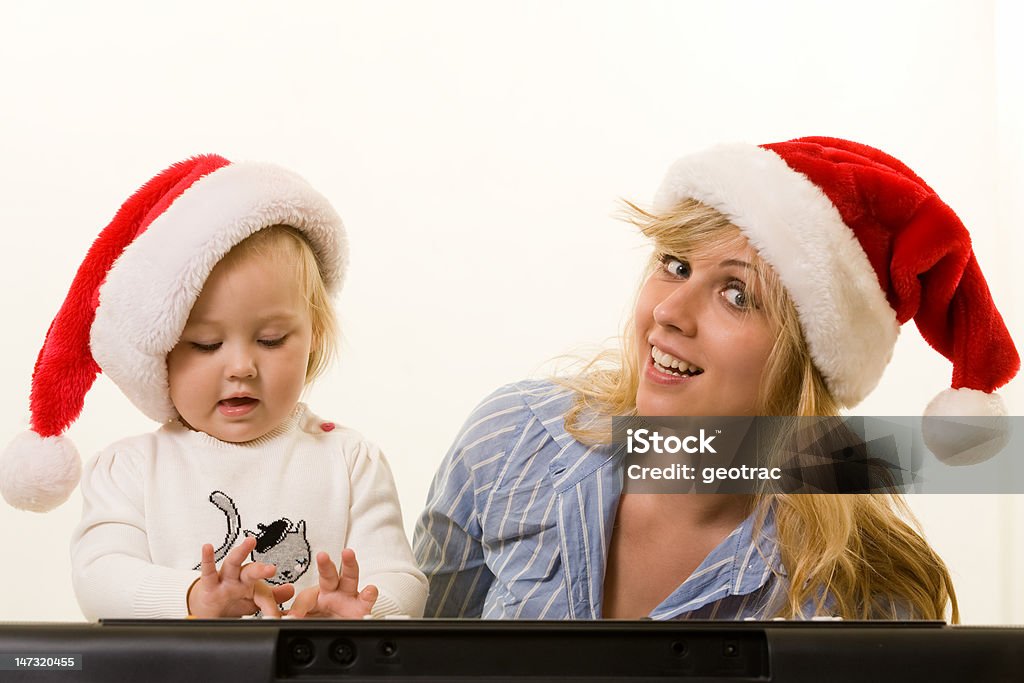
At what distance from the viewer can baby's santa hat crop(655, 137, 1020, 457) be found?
0.89m

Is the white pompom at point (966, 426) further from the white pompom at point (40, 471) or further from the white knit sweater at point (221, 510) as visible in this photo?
the white pompom at point (40, 471)

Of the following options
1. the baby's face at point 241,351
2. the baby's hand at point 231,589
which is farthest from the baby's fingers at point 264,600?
the baby's face at point 241,351

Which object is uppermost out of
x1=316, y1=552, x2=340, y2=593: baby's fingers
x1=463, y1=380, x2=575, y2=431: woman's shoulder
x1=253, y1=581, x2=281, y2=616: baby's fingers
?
x1=463, y1=380, x2=575, y2=431: woman's shoulder

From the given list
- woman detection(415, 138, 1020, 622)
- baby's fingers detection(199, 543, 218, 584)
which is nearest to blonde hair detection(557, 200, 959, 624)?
woman detection(415, 138, 1020, 622)

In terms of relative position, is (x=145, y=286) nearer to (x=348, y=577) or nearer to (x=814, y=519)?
(x=348, y=577)

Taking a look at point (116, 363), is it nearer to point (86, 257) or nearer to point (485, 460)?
point (86, 257)

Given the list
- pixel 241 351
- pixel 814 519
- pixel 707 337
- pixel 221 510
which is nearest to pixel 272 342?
pixel 241 351

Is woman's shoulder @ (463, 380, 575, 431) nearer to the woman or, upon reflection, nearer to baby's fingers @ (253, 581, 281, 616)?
the woman

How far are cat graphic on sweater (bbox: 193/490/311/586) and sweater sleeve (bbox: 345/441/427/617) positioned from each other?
4 cm

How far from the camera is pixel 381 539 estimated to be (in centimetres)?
93

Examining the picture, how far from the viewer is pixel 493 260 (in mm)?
968

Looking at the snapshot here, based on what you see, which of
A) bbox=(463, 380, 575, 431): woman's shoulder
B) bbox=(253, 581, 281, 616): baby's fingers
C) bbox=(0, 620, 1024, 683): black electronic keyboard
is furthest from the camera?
bbox=(463, 380, 575, 431): woman's shoulder

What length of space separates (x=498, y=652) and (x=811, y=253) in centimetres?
40

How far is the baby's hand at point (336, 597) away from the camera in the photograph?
0.87m
